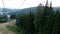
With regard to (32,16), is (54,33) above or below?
below

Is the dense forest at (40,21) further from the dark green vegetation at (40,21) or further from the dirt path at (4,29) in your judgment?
the dirt path at (4,29)

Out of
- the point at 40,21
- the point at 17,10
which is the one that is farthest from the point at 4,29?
the point at 40,21

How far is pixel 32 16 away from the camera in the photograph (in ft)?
15.1

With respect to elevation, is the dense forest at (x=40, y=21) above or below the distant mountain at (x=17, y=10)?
below

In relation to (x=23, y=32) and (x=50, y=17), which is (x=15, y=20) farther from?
(x=50, y=17)

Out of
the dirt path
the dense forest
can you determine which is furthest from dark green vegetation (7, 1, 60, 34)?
the dirt path

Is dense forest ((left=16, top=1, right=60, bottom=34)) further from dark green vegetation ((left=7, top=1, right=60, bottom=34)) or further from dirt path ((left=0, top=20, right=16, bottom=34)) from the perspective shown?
dirt path ((left=0, top=20, right=16, bottom=34))

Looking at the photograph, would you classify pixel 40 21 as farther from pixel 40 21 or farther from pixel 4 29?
pixel 4 29

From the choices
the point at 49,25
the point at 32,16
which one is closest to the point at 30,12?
the point at 32,16

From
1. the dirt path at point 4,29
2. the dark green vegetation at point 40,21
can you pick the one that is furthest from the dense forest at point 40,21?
the dirt path at point 4,29

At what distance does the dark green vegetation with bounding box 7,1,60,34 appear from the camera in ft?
15.0

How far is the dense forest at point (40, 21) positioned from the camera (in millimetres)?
4570

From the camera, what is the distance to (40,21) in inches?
182

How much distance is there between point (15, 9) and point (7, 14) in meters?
0.16
